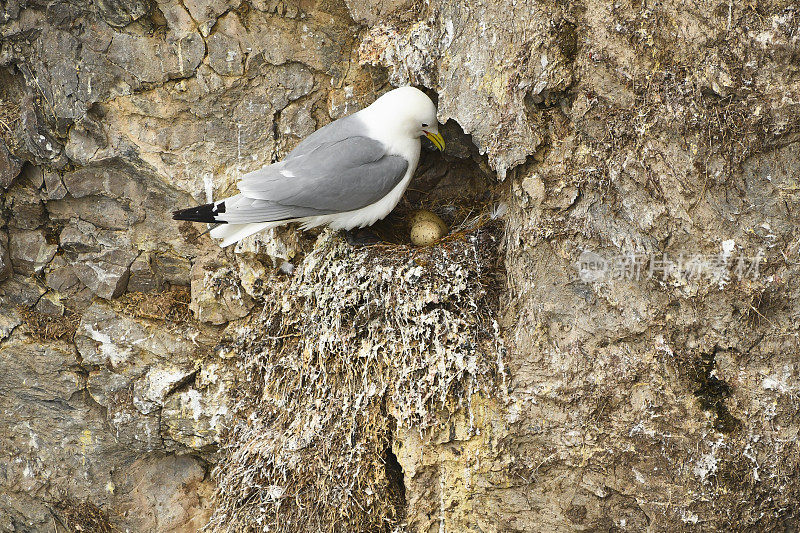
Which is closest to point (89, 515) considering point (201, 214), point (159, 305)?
point (159, 305)

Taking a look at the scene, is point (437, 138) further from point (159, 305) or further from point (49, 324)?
point (49, 324)

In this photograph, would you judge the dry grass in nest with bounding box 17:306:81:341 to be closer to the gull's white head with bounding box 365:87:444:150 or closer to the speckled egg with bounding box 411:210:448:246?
the speckled egg with bounding box 411:210:448:246

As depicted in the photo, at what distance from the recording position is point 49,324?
4.14 metres

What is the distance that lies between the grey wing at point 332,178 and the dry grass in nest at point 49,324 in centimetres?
150

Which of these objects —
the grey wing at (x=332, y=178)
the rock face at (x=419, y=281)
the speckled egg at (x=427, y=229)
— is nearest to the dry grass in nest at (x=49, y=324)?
the rock face at (x=419, y=281)

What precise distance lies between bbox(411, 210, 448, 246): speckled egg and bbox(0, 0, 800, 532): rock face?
130 mm

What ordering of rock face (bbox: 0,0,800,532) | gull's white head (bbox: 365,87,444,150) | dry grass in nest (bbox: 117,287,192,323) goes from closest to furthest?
1. rock face (bbox: 0,0,800,532)
2. gull's white head (bbox: 365,87,444,150)
3. dry grass in nest (bbox: 117,287,192,323)

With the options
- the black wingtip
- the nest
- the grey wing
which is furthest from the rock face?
the black wingtip

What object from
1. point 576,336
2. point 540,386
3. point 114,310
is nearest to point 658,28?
point 576,336

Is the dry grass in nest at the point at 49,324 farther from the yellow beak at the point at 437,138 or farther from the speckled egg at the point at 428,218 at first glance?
the yellow beak at the point at 437,138

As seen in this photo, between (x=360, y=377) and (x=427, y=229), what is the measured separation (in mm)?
898

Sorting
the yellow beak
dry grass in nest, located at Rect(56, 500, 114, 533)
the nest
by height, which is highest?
the yellow beak

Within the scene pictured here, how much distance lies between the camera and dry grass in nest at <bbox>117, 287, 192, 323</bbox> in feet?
13.4

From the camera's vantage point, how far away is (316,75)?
3971mm
